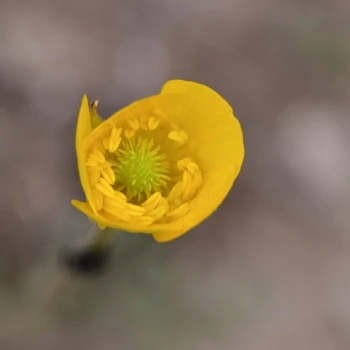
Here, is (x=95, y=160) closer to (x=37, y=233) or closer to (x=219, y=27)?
(x=37, y=233)

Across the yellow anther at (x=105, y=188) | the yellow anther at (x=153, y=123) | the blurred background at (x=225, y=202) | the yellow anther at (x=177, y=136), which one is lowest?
the blurred background at (x=225, y=202)

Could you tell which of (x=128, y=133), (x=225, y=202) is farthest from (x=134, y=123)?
(x=225, y=202)

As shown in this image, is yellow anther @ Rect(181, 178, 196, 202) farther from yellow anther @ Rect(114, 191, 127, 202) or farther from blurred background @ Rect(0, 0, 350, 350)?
blurred background @ Rect(0, 0, 350, 350)

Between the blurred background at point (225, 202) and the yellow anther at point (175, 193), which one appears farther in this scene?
the blurred background at point (225, 202)

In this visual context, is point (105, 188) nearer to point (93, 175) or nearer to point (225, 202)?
point (93, 175)

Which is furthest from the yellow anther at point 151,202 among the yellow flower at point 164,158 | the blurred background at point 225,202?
the blurred background at point 225,202

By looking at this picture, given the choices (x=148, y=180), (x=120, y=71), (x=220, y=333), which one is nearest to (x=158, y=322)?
(x=220, y=333)

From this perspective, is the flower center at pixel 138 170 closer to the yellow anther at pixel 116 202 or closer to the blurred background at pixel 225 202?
the yellow anther at pixel 116 202

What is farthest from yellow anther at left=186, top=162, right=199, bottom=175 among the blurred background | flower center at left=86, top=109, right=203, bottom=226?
the blurred background
